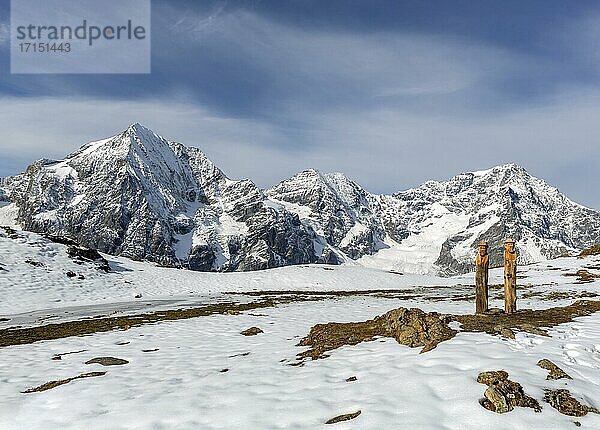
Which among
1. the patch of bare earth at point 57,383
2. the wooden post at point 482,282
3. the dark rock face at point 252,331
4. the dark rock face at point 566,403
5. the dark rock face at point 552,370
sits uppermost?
the wooden post at point 482,282

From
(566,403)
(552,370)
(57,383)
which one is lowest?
(57,383)

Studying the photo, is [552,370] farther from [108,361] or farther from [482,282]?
[108,361]

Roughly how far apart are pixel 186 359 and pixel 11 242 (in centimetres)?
4496

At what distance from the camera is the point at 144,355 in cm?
1605

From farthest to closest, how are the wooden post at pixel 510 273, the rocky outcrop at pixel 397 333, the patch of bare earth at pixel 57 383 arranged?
the wooden post at pixel 510 273 < the rocky outcrop at pixel 397 333 < the patch of bare earth at pixel 57 383

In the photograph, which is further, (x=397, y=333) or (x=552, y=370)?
(x=397, y=333)

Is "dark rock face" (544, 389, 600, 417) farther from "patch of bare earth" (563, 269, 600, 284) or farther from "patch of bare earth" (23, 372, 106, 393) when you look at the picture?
"patch of bare earth" (563, 269, 600, 284)

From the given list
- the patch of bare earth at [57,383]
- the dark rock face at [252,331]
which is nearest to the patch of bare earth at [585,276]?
the dark rock face at [252,331]

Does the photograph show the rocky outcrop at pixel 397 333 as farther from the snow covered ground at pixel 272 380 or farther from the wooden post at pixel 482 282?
the wooden post at pixel 482 282

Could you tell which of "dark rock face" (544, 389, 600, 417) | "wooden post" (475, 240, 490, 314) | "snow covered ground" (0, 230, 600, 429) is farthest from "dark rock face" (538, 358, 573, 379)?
"wooden post" (475, 240, 490, 314)

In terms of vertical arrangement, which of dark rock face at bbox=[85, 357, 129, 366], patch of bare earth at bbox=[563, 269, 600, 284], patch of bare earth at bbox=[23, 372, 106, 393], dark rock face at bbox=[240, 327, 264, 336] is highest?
patch of bare earth at bbox=[23, 372, 106, 393]

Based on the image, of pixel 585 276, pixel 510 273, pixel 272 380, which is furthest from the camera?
pixel 585 276

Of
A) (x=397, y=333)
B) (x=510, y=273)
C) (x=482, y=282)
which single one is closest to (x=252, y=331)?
(x=397, y=333)

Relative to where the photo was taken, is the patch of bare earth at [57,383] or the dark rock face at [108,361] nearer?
the patch of bare earth at [57,383]
